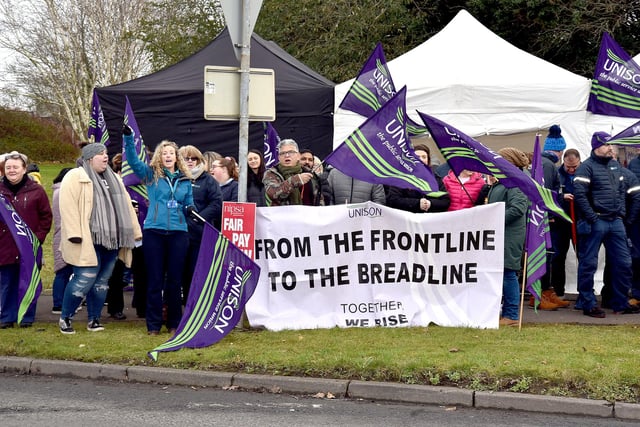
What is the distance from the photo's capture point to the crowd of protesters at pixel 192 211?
9602 millimetres

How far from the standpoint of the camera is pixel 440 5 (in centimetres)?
2569

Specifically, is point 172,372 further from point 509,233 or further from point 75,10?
point 75,10

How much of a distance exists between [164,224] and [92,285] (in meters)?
1.02

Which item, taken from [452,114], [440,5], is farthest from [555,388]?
[440,5]

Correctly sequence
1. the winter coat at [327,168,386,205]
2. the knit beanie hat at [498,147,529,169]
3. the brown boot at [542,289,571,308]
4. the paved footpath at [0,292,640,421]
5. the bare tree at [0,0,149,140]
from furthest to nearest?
the bare tree at [0,0,149,140] → the brown boot at [542,289,571,308] → the winter coat at [327,168,386,205] → the knit beanie hat at [498,147,529,169] → the paved footpath at [0,292,640,421]

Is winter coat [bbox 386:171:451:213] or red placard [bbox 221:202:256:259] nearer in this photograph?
red placard [bbox 221:202:256:259]

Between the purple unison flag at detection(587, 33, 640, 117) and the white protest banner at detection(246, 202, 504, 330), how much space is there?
369 cm

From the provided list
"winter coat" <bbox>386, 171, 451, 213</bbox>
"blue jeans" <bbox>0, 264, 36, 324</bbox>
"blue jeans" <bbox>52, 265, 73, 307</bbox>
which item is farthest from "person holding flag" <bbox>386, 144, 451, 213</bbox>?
"blue jeans" <bbox>0, 264, 36, 324</bbox>

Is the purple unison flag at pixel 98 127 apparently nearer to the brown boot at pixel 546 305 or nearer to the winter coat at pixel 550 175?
the winter coat at pixel 550 175

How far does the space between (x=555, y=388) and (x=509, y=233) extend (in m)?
3.18

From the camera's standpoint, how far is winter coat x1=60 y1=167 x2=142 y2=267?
377 inches

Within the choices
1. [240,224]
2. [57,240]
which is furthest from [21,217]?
[240,224]

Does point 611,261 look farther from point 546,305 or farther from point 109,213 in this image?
point 109,213

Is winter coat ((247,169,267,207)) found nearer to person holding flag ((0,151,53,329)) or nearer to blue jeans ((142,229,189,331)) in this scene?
blue jeans ((142,229,189,331))
